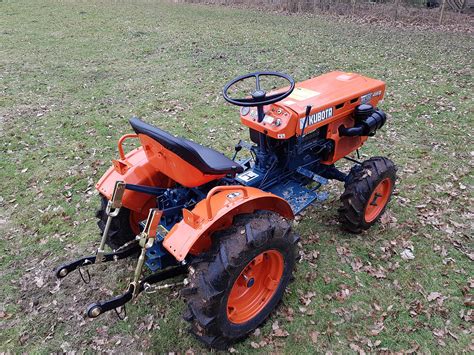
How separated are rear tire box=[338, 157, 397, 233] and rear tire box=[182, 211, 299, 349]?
1043mm

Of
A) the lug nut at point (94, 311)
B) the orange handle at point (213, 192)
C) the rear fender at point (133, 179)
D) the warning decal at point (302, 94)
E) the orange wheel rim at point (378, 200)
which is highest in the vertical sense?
the warning decal at point (302, 94)

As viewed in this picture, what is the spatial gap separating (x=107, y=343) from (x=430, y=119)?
6.22 m

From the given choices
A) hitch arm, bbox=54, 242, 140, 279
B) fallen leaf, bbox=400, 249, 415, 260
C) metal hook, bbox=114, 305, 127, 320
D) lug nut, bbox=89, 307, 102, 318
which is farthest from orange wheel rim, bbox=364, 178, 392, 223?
lug nut, bbox=89, 307, 102, 318

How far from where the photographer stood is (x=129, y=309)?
321 centimetres

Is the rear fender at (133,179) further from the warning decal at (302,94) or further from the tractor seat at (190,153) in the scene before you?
the warning decal at (302,94)

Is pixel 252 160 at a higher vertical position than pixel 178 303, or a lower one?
higher

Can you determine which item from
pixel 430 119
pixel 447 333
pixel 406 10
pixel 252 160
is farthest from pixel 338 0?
pixel 447 333

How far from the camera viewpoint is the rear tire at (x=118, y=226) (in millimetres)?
3214

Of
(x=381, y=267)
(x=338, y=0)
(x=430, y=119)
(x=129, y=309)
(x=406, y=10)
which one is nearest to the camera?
(x=129, y=309)

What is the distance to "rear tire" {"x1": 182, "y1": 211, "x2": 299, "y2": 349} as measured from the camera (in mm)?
2410

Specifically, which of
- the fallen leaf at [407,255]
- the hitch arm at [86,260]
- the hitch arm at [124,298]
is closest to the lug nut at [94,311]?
the hitch arm at [124,298]

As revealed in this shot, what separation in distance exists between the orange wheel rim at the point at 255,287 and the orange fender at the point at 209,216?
409 mm

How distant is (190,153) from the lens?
2502mm

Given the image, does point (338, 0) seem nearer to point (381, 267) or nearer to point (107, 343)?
point (381, 267)
